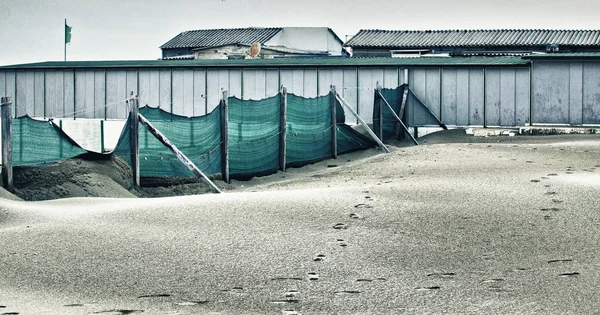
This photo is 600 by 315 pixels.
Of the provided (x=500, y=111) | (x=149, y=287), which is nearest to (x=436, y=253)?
(x=149, y=287)

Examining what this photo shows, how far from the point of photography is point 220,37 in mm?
66562

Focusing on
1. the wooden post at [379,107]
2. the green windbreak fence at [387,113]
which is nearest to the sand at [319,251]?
the wooden post at [379,107]

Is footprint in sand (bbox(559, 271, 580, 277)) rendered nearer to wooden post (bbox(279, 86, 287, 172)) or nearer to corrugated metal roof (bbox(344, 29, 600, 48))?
wooden post (bbox(279, 86, 287, 172))

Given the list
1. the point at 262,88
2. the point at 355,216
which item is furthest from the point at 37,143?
the point at 262,88

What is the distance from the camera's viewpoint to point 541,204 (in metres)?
15.5

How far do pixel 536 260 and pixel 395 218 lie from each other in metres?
2.81

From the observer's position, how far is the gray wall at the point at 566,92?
3519 centimetres

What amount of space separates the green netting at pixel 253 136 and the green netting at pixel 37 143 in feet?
14.9

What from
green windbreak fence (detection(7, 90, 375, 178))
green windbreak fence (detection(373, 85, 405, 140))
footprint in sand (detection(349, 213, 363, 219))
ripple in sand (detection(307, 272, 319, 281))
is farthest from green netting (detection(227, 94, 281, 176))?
ripple in sand (detection(307, 272, 319, 281))

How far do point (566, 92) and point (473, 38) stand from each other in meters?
Result: 24.9

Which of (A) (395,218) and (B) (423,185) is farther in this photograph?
(B) (423,185)

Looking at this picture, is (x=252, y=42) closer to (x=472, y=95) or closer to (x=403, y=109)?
(x=472, y=95)

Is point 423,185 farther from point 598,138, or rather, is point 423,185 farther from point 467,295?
point 598,138

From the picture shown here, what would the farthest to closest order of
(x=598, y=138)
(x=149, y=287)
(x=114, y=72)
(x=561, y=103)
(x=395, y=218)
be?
(x=114, y=72) → (x=561, y=103) → (x=598, y=138) → (x=395, y=218) → (x=149, y=287)
